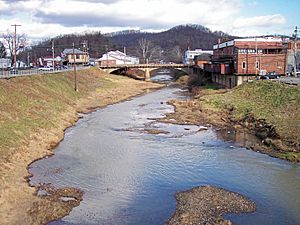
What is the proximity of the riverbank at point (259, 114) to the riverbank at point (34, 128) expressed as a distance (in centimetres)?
1412

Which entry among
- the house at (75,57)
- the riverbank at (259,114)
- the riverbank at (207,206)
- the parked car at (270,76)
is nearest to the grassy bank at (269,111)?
the riverbank at (259,114)

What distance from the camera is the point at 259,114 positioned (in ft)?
137

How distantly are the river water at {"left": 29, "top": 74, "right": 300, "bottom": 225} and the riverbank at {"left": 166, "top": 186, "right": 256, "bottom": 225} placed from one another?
520 mm

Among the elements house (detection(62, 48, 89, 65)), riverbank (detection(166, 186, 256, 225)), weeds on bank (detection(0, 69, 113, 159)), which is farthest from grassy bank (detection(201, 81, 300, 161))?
house (detection(62, 48, 89, 65))

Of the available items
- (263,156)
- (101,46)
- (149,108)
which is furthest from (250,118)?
(101,46)

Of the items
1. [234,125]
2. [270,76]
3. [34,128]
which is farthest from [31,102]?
[270,76]

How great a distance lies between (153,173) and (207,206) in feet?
21.1

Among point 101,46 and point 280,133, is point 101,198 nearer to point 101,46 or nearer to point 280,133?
point 280,133

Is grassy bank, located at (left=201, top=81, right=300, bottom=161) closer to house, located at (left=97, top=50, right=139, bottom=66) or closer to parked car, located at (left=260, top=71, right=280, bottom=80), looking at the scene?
parked car, located at (left=260, top=71, right=280, bottom=80)

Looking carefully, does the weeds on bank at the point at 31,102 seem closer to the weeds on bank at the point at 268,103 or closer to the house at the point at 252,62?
the weeds on bank at the point at 268,103

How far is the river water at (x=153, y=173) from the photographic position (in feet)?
63.7

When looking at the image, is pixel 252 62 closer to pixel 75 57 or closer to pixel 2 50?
pixel 75 57

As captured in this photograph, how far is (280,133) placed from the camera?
109 ft

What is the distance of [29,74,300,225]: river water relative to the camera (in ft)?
63.7
